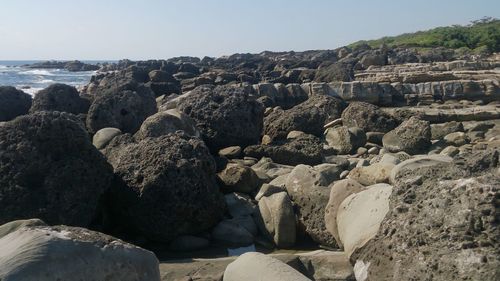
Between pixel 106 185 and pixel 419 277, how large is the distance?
3.87 meters

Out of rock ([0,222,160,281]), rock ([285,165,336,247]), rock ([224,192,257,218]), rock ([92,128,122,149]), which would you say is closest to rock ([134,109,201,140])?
rock ([92,128,122,149])

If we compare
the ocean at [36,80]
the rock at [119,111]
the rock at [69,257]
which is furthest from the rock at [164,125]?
the ocean at [36,80]

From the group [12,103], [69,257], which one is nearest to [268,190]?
[69,257]

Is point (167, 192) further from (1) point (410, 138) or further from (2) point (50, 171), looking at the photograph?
(1) point (410, 138)

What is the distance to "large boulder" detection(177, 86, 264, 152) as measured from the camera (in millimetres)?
9891

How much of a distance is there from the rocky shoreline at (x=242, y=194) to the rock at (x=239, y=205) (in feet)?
0.06

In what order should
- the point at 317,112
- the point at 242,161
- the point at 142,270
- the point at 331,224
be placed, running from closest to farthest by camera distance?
the point at 142,270, the point at 331,224, the point at 242,161, the point at 317,112

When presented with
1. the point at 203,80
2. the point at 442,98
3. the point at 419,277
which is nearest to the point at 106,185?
the point at 419,277

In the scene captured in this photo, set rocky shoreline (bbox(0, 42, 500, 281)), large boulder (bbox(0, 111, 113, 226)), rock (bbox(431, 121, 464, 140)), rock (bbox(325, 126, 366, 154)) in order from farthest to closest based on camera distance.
→ rock (bbox(431, 121, 464, 140)) → rock (bbox(325, 126, 366, 154)) → large boulder (bbox(0, 111, 113, 226)) → rocky shoreline (bbox(0, 42, 500, 281))

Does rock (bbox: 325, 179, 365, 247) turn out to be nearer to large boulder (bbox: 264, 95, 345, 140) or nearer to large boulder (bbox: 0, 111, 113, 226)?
large boulder (bbox: 0, 111, 113, 226)

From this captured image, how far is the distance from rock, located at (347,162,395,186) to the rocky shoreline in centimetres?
2

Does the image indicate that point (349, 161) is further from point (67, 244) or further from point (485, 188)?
point (67, 244)

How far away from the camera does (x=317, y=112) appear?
1168 cm

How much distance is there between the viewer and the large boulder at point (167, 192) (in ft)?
20.4
